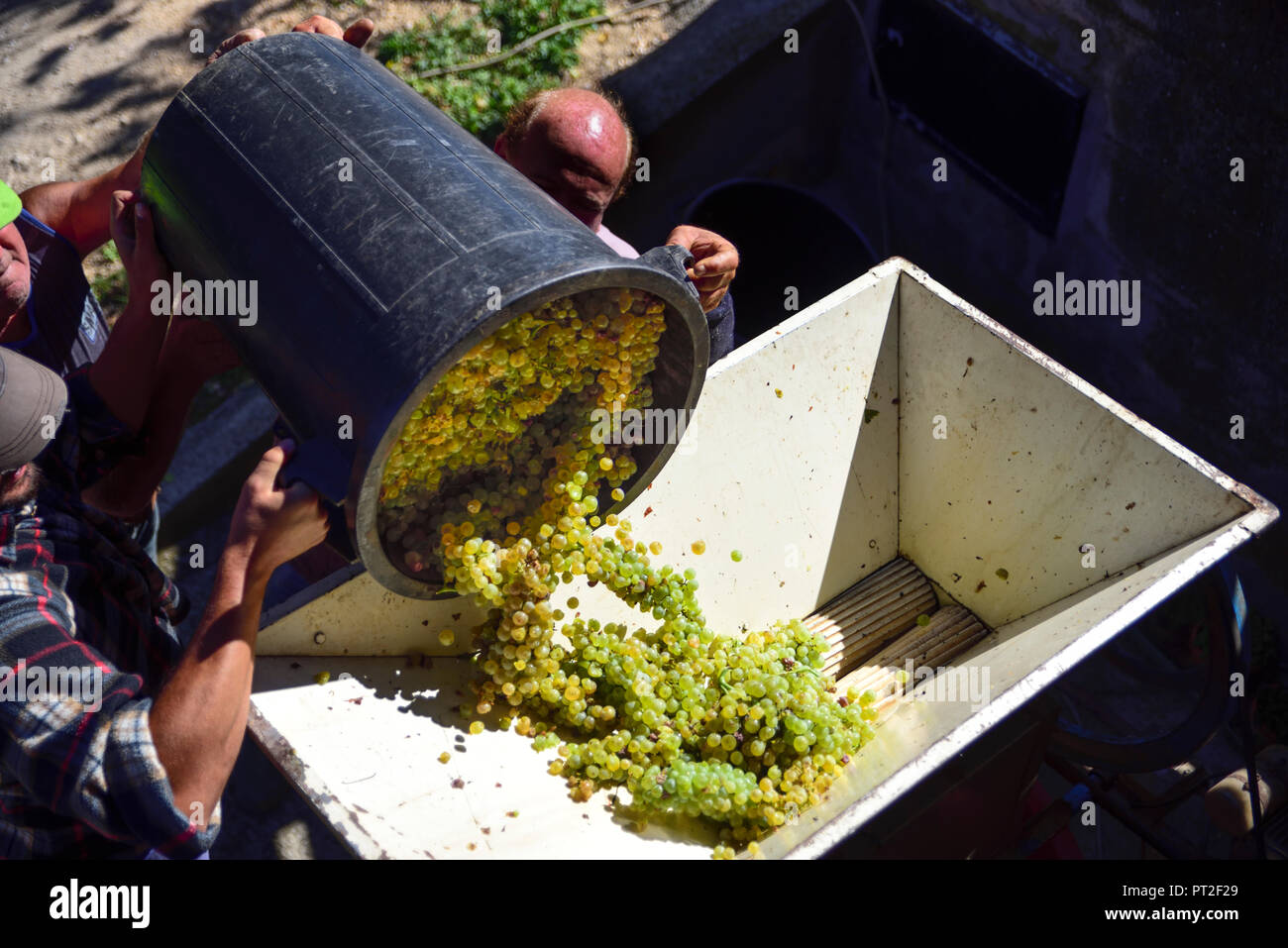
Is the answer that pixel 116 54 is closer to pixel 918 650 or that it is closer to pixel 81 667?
Answer: pixel 81 667

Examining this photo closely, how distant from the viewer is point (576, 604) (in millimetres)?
2590

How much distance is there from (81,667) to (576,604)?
108 cm

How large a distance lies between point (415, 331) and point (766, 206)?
308cm

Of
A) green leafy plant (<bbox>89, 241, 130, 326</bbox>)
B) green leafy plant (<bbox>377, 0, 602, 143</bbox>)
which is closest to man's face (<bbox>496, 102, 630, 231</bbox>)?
green leafy plant (<bbox>377, 0, 602, 143</bbox>)

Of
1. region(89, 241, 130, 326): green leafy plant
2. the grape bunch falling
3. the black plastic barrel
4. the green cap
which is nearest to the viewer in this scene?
the black plastic barrel

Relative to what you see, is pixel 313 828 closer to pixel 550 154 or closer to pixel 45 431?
pixel 45 431

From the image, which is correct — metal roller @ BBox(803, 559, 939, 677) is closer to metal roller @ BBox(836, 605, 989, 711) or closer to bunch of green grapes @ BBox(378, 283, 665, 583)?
metal roller @ BBox(836, 605, 989, 711)

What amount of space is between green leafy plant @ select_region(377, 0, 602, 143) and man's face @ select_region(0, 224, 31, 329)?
95.7 inches

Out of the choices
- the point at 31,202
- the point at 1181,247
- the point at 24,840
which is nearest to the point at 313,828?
the point at 24,840

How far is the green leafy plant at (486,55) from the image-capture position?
15.9 feet

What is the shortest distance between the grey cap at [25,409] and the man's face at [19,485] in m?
0.11

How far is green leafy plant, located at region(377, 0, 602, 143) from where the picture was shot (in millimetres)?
4855

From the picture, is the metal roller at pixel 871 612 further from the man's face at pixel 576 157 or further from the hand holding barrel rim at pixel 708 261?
the man's face at pixel 576 157

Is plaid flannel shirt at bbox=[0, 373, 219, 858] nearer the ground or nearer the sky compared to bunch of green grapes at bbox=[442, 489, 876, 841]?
nearer the sky
